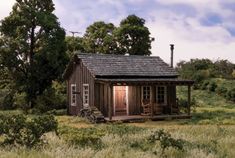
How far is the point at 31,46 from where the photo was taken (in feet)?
117

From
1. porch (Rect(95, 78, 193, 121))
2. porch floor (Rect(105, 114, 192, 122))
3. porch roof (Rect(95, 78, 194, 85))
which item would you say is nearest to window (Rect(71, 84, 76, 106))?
porch (Rect(95, 78, 193, 121))

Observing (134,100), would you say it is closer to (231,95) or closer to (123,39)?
(231,95)

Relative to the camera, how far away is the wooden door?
3053 centimetres

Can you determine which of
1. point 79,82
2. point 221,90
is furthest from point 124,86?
point 221,90

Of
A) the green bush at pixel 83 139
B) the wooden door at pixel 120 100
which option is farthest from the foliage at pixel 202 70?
the green bush at pixel 83 139

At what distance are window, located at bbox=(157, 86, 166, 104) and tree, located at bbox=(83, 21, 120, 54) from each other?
783 inches

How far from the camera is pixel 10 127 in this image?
13.7 metres

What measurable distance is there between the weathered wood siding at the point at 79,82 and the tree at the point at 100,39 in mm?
17562

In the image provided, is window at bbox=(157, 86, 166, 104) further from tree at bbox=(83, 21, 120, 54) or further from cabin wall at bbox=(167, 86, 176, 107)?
tree at bbox=(83, 21, 120, 54)

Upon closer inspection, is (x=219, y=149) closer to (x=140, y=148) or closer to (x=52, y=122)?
(x=140, y=148)

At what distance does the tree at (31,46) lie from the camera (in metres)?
34.8

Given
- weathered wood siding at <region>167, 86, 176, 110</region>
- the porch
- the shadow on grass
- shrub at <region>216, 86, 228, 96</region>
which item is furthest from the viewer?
shrub at <region>216, 86, 228, 96</region>

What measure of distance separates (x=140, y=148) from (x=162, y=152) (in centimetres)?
103

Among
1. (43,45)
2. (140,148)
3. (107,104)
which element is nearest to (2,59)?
(43,45)
